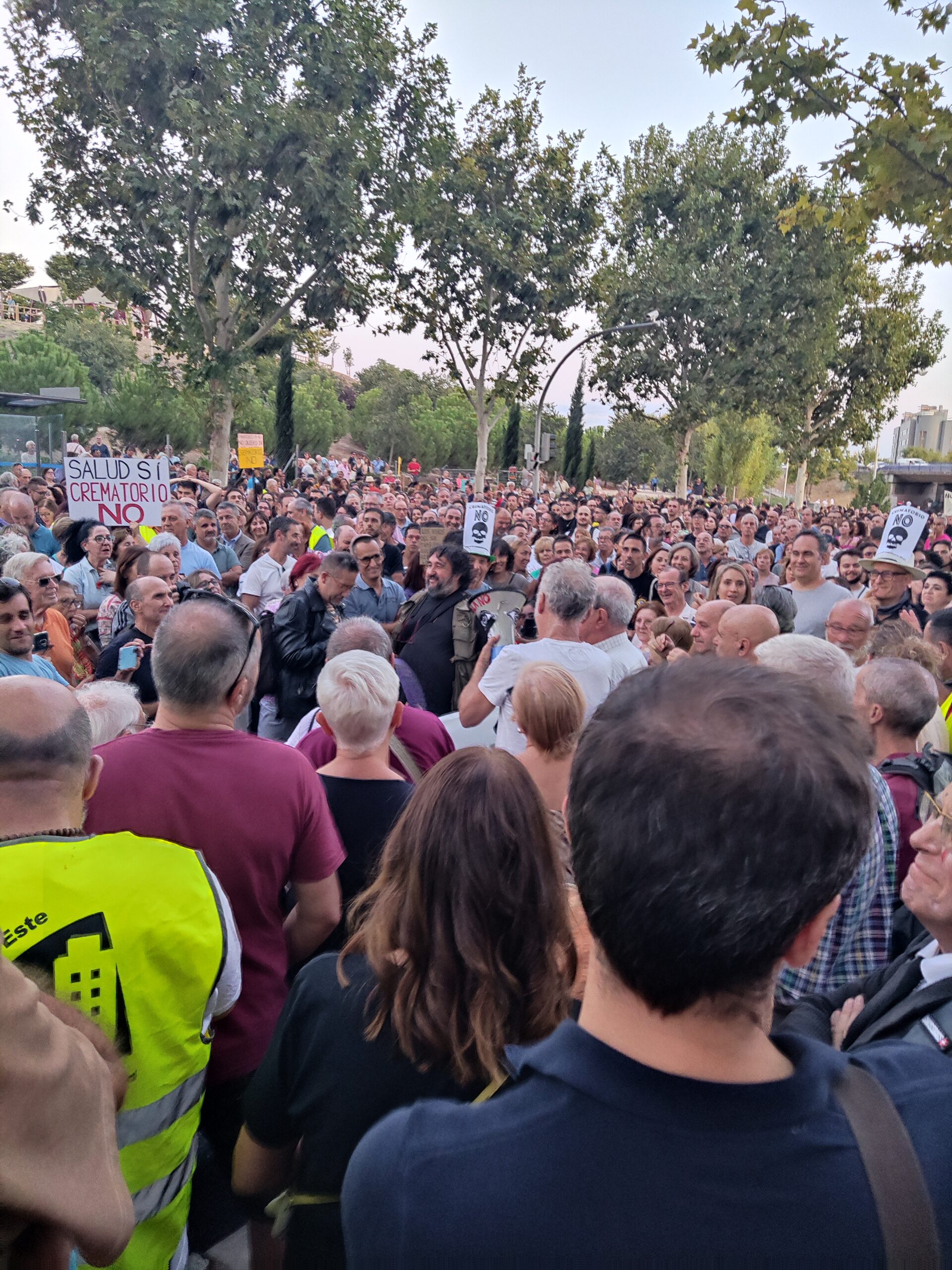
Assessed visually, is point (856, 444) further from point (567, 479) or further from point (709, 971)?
point (709, 971)

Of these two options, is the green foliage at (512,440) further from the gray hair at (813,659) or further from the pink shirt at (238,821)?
the pink shirt at (238,821)

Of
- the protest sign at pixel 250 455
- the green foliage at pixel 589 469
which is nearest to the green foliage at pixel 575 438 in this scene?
the green foliage at pixel 589 469

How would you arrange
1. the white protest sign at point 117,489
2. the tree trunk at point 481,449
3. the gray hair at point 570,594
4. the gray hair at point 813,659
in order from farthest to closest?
the tree trunk at point 481,449, the white protest sign at point 117,489, the gray hair at point 570,594, the gray hair at point 813,659

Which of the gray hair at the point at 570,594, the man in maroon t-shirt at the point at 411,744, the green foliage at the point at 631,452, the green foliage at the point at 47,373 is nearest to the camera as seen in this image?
the man in maroon t-shirt at the point at 411,744

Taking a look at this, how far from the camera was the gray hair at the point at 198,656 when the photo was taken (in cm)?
247

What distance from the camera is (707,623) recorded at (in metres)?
5.10

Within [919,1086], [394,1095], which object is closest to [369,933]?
[394,1095]

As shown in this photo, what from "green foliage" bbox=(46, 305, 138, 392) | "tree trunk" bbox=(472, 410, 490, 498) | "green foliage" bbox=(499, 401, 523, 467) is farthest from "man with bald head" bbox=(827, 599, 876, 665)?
"green foliage" bbox=(46, 305, 138, 392)

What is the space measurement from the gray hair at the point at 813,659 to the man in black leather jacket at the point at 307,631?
8.78ft

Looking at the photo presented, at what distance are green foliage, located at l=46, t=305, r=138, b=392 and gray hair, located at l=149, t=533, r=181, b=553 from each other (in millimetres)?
56347

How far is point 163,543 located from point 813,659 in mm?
4477

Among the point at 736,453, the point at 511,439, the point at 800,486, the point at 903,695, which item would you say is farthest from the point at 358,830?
the point at 736,453

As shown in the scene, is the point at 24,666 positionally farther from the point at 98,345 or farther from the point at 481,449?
the point at 98,345

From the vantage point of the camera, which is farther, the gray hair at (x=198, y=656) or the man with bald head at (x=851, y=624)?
the man with bald head at (x=851, y=624)
